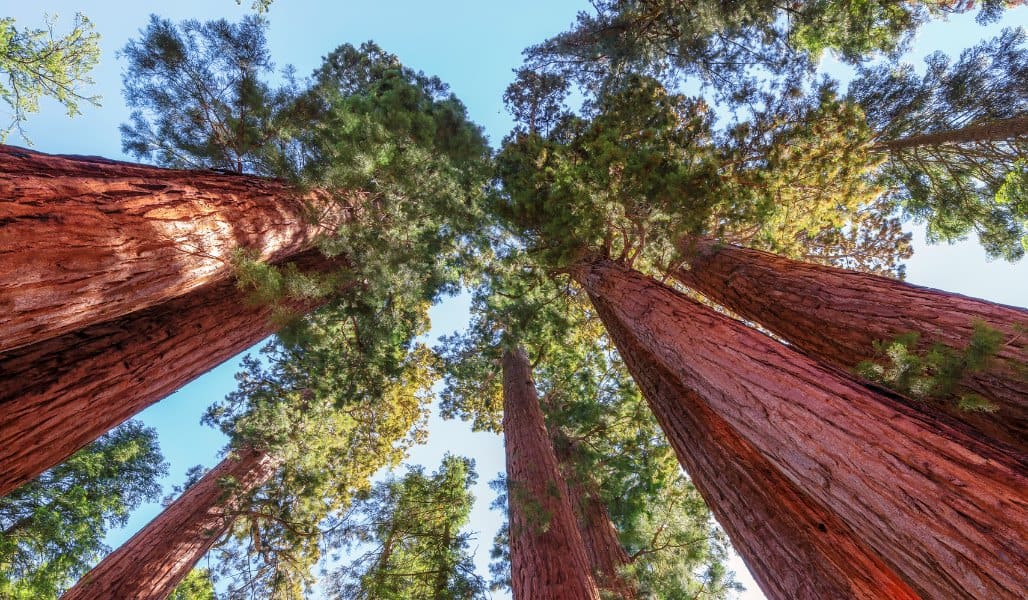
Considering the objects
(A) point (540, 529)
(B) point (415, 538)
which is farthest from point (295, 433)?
(A) point (540, 529)

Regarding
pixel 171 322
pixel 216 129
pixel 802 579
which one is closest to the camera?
pixel 802 579

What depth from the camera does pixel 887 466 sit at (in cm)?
195

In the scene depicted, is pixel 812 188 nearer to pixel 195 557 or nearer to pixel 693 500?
pixel 693 500

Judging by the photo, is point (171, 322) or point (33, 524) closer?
point (171, 322)

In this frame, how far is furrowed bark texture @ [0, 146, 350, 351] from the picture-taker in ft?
6.84

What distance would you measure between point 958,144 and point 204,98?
1273 centimetres

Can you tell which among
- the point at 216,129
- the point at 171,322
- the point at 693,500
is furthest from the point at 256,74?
the point at 693,500

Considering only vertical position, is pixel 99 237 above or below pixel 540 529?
above

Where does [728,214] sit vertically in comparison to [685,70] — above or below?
below

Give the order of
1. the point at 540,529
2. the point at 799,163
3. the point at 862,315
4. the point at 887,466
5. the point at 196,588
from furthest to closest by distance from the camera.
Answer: the point at 196,588, the point at 799,163, the point at 540,529, the point at 862,315, the point at 887,466

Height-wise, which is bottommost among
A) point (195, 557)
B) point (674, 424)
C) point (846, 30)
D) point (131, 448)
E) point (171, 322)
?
point (195, 557)

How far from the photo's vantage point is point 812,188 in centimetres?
565

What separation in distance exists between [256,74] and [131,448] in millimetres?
9137

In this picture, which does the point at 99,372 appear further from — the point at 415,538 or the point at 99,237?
the point at 415,538
